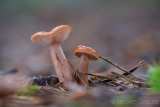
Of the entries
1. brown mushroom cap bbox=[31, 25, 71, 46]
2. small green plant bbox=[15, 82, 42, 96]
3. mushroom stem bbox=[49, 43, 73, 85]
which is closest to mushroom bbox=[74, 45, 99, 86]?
mushroom stem bbox=[49, 43, 73, 85]

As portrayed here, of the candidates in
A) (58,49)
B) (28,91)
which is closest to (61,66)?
(58,49)

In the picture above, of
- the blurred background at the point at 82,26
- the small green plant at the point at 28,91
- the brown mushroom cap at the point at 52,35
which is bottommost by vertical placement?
the small green plant at the point at 28,91

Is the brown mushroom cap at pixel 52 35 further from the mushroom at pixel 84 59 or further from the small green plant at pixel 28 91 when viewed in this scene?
the small green plant at pixel 28 91

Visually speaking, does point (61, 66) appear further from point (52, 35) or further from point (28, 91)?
point (28, 91)

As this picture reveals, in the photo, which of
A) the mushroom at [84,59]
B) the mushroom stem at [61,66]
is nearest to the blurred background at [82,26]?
the mushroom at [84,59]

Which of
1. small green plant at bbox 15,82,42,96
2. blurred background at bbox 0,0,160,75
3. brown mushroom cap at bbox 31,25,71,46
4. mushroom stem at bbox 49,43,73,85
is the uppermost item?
blurred background at bbox 0,0,160,75

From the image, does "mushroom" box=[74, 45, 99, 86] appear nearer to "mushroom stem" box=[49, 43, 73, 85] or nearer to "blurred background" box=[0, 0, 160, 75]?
"mushroom stem" box=[49, 43, 73, 85]
